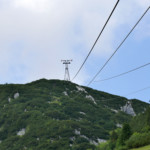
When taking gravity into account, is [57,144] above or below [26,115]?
below

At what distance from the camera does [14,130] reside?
18300 centimetres

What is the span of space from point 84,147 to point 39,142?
76.2 ft

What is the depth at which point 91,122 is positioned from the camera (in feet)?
646

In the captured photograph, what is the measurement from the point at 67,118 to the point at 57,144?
37.6 m

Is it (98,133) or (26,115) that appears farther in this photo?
(26,115)

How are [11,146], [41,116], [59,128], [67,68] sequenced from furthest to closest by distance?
[41,116]
[59,128]
[11,146]
[67,68]

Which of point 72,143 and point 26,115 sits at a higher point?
point 26,115

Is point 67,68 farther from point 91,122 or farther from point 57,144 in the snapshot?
point 91,122

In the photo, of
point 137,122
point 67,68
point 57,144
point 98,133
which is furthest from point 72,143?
point 67,68

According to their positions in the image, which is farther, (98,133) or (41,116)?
(41,116)

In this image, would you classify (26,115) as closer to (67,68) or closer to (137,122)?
(137,122)

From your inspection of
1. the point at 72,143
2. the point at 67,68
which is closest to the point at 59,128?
the point at 72,143

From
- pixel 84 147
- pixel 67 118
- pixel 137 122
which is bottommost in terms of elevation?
pixel 84 147

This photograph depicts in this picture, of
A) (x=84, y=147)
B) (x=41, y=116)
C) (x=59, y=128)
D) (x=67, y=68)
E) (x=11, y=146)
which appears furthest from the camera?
(x=41, y=116)
